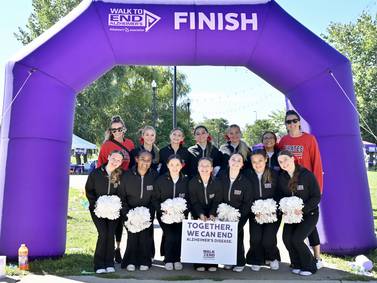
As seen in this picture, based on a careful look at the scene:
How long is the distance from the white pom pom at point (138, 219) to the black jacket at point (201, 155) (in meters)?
1.01

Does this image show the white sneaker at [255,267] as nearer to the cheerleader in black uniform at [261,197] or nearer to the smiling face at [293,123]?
the cheerleader in black uniform at [261,197]

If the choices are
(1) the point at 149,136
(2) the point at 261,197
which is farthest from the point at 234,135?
(1) the point at 149,136

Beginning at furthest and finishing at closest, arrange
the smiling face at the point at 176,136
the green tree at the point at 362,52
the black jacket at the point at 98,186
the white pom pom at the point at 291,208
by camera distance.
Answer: the green tree at the point at 362,52, the smiling face at the point at 176,136, the black jacket at the point at 98,186, the white pom pom at the point at 291,208

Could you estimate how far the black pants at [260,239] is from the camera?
5.22 m

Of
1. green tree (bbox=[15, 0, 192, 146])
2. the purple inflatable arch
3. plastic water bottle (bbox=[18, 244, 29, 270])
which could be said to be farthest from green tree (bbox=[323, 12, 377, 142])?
plastic water bottle (bbox=[18, 244, 29, 270])

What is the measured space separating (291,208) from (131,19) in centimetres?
326

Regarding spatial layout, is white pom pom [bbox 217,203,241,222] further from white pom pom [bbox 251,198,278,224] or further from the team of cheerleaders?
white pom pom [bbox 251,198,278,224]

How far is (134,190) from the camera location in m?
5.23

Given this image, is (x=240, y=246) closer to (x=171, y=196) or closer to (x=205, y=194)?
(x=205, y=194)

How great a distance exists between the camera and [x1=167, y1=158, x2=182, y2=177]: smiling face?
5.21 metres

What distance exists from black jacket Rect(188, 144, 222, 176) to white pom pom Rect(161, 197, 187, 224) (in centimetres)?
77

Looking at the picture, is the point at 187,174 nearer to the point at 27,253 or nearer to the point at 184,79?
the point at 27,253

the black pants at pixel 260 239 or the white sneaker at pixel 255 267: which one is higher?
the black pants at pixel 260 239

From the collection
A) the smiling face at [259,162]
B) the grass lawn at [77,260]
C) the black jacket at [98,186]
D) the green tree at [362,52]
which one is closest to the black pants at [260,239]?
the smiling face at [259,162]
